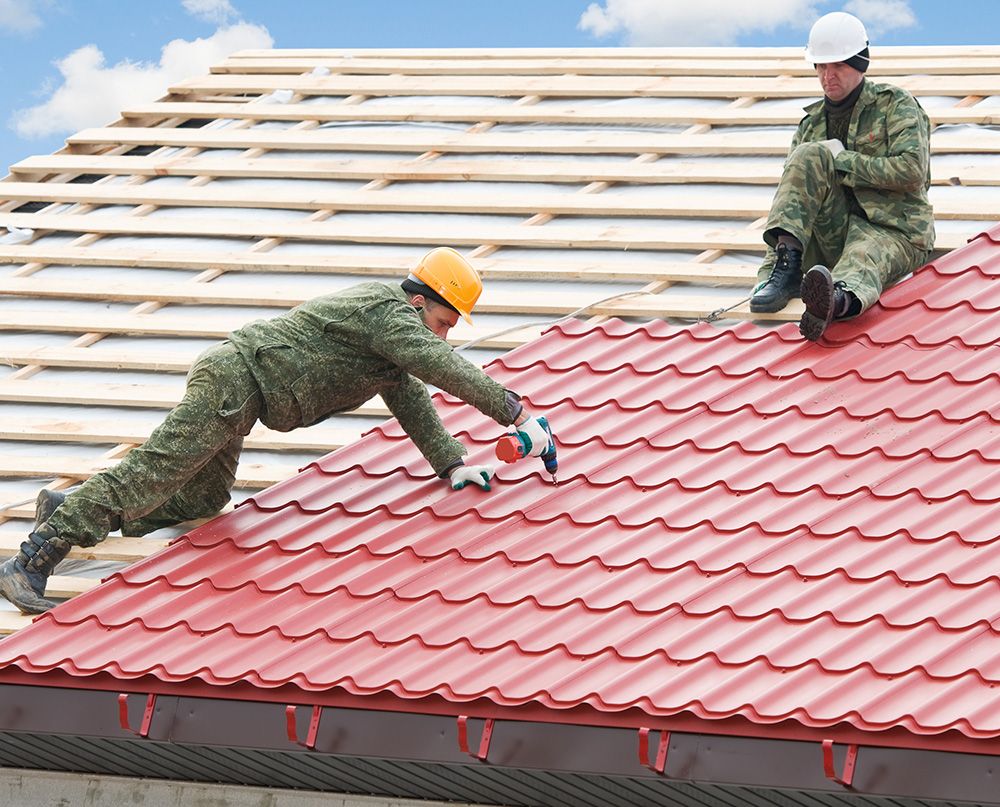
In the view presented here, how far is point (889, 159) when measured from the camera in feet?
21.4

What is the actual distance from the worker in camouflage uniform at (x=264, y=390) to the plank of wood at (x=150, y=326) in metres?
1.16

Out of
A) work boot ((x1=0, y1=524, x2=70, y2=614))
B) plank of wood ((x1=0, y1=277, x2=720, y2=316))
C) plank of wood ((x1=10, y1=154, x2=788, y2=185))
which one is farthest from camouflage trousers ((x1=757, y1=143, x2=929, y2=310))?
work boot ((x1=0, y1=524, x2=70, y2=614))

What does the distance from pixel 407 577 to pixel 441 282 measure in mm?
1079

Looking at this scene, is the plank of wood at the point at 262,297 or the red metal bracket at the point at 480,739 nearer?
the red metal bracket at the point at 480,739

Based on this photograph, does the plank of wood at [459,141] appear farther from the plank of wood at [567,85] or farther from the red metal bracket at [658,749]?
the red metal bracket at [658,749]

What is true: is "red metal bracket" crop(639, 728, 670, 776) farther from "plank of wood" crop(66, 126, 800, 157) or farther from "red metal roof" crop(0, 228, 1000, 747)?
"plank of wood" crop(66, 126, 800, 157)

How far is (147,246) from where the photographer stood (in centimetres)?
863

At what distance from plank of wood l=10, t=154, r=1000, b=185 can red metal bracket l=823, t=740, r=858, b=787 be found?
4.33 m

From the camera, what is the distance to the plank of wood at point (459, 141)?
8625 millimetres

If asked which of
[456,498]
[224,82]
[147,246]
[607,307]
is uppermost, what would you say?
[224,82]

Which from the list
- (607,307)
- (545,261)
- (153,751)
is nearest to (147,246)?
(545,261)

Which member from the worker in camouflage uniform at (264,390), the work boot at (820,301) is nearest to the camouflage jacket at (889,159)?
the work boot at (820,301)

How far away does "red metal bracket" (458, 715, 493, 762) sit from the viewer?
4.51 m

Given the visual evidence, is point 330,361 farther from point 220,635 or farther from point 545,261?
point 545,261
